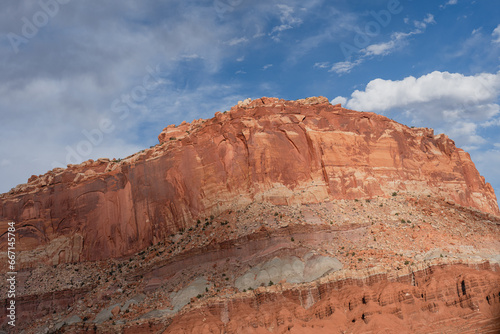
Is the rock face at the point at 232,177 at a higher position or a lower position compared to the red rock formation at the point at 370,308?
higher

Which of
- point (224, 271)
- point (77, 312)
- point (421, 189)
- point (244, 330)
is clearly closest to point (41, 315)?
point (77, 312)

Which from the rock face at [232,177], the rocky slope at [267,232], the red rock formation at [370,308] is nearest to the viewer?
the red rock formation at [370,308]

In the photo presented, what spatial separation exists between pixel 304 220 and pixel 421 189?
17.0 metres

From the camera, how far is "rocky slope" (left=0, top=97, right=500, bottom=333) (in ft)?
139

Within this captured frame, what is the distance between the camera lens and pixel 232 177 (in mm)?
57938

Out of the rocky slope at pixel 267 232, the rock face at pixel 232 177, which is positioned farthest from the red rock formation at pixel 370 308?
the rock face at pixel 232 177

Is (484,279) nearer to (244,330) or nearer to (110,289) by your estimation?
(244,330)

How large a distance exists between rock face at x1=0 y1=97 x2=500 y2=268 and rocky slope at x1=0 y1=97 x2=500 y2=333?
157 millimetres

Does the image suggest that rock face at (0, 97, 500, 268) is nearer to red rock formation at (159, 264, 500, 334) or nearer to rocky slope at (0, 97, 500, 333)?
rocky slope at (0, 97, 500, 333)

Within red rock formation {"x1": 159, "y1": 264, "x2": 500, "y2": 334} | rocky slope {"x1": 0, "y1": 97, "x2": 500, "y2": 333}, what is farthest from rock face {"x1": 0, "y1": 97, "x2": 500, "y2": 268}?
red rock formation {"x1": 159, "y1": 264, "x2": 500, "y2": 334}

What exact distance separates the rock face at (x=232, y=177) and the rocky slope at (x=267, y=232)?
0.52 feet

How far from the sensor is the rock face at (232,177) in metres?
57.2

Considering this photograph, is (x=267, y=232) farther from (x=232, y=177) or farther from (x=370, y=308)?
(x=370, y=308)

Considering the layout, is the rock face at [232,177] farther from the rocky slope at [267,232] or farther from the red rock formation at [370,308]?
the red rock formation at [370,308]
